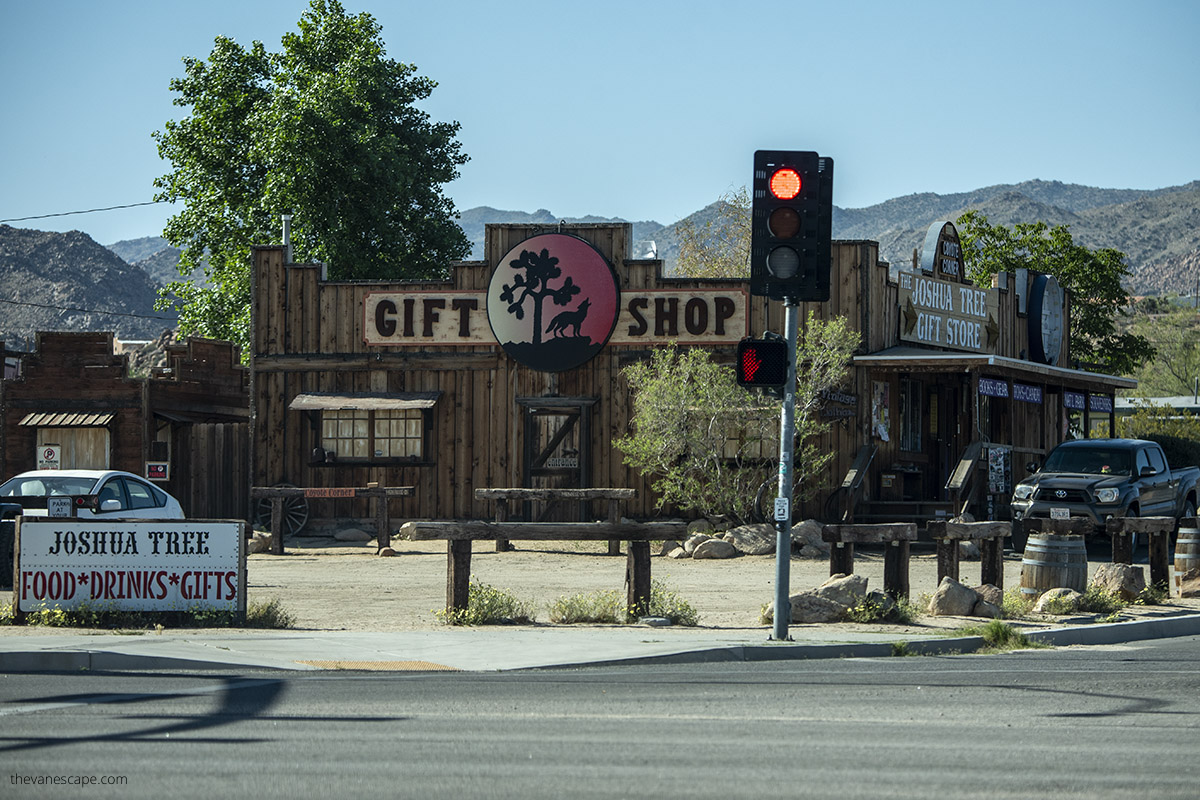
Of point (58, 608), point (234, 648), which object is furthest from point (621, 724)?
point (58, 608)

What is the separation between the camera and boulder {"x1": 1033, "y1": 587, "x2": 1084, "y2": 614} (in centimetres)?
1554

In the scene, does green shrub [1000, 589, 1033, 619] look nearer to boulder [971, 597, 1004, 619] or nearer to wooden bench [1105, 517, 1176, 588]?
boulder [971, 597, 1004, 619]

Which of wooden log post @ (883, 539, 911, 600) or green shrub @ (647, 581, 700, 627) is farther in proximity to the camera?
wooden log post @ (883, 539, 911, 600)

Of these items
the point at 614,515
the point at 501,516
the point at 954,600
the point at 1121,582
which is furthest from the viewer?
the point at 501,516

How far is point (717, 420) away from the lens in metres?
25.4

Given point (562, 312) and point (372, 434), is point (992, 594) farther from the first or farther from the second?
point (372, 434)

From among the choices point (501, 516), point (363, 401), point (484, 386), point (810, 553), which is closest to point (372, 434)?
point (363, 401)

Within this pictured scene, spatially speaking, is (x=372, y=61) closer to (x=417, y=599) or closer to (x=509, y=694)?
(x=417, y=599)

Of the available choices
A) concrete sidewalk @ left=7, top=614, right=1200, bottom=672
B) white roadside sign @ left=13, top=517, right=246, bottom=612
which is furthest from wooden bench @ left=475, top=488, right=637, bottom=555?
white roadside sign @ left=13, top=517, right=246, bottom=612

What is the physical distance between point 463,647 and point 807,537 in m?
12.5

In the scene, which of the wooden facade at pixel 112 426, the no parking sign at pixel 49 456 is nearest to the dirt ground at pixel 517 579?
the wooden facade at pixel 112 426

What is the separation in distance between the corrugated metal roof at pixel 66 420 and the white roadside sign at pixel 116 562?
16516 mm

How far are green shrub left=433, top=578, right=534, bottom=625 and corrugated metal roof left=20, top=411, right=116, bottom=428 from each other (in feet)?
57.0

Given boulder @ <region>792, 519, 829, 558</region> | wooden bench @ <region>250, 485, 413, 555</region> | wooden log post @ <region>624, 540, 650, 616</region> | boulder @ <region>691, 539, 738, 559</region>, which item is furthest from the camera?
wooden bench @ <region>250, 485, 413, 555</region>
